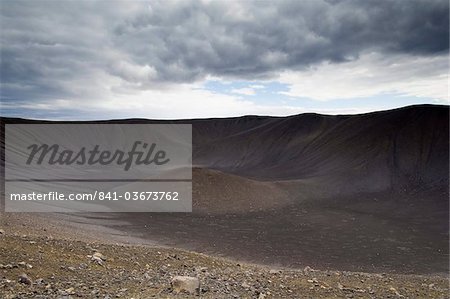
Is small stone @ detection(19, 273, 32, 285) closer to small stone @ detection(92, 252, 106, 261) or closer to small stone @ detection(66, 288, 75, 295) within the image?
small stone @ detection(66, 288, 75, 295)

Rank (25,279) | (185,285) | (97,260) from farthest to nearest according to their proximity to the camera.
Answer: (97,260), (185,285), (25,279)

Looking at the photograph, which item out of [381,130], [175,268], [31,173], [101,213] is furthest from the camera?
[381,130]

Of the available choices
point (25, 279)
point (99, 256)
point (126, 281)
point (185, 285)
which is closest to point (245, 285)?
point (185, 285)

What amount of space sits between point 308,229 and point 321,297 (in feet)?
55.6

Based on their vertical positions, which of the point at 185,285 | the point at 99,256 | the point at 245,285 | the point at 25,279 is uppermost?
the point at 25,279

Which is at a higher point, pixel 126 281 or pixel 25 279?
pixel 25 279

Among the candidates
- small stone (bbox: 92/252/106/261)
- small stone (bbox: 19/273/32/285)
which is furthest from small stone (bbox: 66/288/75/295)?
small stone (bbox: 92/252/106/261)

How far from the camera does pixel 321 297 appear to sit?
6664mm

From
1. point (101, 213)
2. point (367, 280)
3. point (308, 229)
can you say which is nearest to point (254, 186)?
point (308, 229)

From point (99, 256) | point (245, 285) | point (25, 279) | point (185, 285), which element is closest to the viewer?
point (25, 279)

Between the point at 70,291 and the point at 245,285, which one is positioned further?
the point at 245,285

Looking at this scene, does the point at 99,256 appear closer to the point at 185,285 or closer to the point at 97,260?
the point at 97,260

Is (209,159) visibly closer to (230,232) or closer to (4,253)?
(230,232)

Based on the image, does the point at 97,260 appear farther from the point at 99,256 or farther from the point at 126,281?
the point at 126,281
